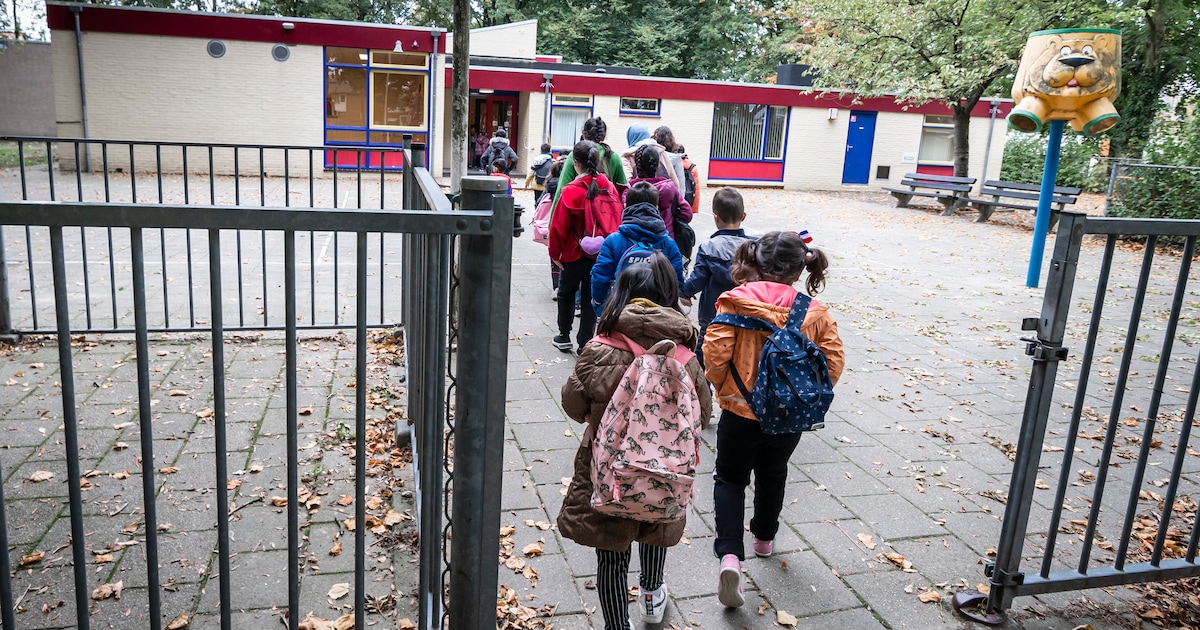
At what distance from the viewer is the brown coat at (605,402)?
2.84 meters

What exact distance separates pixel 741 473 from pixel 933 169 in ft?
97.1

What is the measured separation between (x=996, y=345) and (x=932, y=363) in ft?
3.81

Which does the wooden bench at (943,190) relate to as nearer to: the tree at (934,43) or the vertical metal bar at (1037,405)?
the tree at (934,43)

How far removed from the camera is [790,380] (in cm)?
312

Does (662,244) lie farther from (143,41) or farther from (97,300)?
(143,41)

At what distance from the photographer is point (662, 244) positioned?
5.32 metres

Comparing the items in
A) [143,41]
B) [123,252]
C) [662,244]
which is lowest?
[123,252]

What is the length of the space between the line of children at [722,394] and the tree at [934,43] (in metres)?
17.6

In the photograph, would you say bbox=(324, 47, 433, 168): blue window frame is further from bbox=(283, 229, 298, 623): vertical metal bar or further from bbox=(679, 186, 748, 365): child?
bbox=(283, 229, 298, 623): vertical metal bar

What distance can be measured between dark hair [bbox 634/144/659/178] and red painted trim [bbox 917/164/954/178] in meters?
26.3

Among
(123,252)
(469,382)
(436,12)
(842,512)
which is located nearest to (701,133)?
(436,12)

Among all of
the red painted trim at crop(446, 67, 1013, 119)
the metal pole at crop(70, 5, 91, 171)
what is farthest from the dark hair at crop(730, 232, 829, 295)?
the red painted trim at crop(446, 67, 1013, 119)

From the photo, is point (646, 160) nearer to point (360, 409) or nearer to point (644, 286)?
point (644, 286)

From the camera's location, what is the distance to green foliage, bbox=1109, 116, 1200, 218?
1509cm
